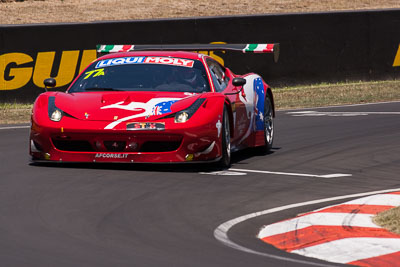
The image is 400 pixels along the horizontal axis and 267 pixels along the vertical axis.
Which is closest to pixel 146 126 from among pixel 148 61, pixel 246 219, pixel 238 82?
pixel 148 61

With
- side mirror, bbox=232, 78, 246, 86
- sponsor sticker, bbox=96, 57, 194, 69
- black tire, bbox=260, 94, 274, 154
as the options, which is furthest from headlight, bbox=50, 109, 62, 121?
black tire, bbox=260, 94, 274, 154

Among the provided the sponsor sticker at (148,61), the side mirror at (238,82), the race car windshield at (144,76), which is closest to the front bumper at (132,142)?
the race car windshield at (144,76)

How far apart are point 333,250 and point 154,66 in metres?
5.06

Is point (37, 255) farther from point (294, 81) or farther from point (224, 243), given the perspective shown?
point (294, 81)

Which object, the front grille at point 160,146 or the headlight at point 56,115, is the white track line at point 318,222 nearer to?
the front grille at point 160,146

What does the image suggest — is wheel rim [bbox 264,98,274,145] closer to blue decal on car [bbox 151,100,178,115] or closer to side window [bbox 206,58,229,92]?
side window [bbox 206,58,229,92]

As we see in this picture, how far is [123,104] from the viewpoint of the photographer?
9.67m

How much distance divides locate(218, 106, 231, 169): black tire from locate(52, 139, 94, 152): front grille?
1.30 m

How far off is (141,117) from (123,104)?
31 cm

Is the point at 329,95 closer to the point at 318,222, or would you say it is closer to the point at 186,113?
the point at 186,113

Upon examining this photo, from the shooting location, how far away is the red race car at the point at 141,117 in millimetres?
9469

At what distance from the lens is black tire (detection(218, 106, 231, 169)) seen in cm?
986

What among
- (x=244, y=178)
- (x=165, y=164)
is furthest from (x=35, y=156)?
(x=244, y=178)

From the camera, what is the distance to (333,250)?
596 cm
